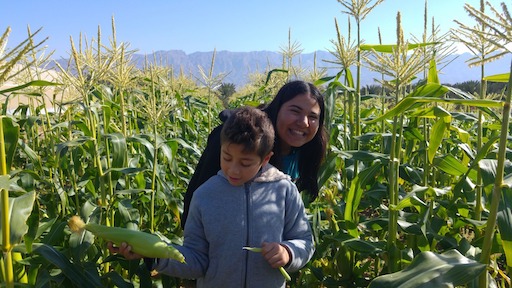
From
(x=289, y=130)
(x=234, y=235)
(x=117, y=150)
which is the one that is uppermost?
(x=289, y=130)

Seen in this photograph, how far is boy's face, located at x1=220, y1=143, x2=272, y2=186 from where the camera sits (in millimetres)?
2059

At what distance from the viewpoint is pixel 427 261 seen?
183 cm

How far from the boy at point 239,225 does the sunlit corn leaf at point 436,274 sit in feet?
1.74

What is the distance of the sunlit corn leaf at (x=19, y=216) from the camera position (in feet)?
5.93

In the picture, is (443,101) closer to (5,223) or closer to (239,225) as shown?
(239,225)

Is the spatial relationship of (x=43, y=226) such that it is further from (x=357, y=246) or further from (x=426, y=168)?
(x=426, y=168)

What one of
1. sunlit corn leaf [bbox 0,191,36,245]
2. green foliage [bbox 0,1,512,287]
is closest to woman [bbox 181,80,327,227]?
green foliage [bbox 0,1,512,287]

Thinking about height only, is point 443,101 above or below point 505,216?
above

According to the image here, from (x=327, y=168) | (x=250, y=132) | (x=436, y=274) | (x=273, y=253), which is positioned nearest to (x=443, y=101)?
(x=436, y=274)

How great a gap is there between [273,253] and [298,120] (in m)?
0.94

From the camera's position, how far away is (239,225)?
7.23ft

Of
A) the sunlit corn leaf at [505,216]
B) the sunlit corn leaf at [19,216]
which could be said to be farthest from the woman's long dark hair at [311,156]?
the sunlit corn leaf at [19,216]

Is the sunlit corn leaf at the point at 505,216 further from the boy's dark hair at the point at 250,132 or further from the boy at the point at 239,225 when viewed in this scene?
the boy's dark hair at the point at 250,132

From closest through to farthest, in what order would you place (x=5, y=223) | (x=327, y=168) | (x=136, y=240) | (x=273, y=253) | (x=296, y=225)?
1. (x=5, y=223)
2. (x=136, y=240)
3. (x=273, y=253)
4. (x=296, y=225)
5. (x=327, y=168)
